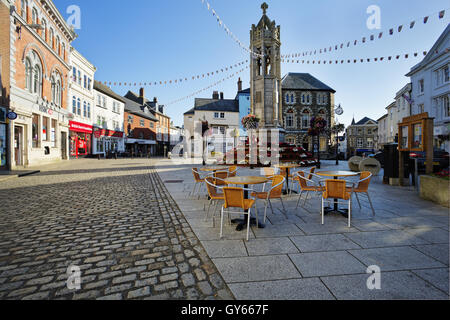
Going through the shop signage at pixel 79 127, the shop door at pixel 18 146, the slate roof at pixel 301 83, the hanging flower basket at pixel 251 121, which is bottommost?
the shop door at pixel 18 146

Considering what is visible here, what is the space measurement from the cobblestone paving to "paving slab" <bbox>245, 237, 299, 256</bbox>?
712mm

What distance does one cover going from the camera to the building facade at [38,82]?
14359mm

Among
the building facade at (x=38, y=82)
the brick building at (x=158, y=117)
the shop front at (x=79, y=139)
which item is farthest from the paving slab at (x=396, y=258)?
the brick building at (x=158, y=117)

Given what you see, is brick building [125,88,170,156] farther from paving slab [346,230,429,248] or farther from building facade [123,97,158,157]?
paving slab [346,230,429,248]

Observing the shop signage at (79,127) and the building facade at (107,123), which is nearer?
the shop signage at (79,127)

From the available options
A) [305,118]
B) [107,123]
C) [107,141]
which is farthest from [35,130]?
[305,118]

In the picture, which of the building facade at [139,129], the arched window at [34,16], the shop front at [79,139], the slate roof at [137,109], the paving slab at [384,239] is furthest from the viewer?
the slate roof at [137,109]

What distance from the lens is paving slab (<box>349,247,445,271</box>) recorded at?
2748 mm

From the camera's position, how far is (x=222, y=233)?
3.99 m

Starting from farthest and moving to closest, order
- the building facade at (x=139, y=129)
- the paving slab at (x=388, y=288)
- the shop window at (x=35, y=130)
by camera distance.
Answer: the building facade at (x=139, y=129)
the shop window at (x=35, y=130)
the paving slab at (x=388, y=288)

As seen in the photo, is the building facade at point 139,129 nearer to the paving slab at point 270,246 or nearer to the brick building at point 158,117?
the brick building at point 158,117

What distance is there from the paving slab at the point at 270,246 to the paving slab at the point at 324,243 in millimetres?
133

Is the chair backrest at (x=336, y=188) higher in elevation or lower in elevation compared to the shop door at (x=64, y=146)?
lower
